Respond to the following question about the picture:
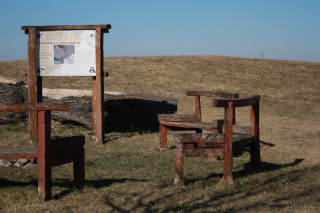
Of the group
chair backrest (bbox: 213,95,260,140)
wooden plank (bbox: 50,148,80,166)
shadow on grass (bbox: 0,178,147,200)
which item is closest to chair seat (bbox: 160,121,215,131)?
chair backrest (bbox: 213,95,260,140)

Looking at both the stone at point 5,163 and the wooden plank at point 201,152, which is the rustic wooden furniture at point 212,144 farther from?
the stone at point 5,163

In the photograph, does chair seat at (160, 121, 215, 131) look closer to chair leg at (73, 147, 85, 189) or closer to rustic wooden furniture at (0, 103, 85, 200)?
chair leg at (73, 147, 85, 189)

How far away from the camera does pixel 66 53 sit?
31.3ft

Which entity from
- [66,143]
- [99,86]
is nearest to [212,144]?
[66,143]

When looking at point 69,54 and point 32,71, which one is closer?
point 69,54

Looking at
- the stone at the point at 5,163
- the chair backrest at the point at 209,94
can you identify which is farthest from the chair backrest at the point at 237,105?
the stone at the point at 5,163

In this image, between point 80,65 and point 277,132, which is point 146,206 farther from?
point 277,132

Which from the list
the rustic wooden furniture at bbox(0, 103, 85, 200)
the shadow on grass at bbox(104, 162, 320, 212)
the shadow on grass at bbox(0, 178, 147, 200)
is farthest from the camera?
the shadow on grass at bbox(0, 178, 147, 200)

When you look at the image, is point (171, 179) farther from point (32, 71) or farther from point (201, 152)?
point (32, 71)

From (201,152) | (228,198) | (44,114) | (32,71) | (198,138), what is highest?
(32,71)

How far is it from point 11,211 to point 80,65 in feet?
18.3

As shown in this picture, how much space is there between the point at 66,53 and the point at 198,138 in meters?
5.05

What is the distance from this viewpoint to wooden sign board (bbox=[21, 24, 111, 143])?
31.2ft

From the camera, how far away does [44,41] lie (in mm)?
9672
